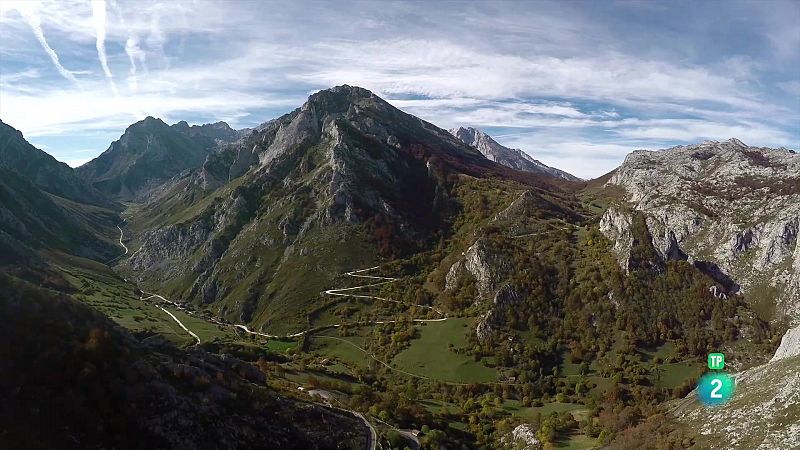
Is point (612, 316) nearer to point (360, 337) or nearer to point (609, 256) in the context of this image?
point (609, 256)

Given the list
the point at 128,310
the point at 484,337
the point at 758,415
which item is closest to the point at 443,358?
the point at 484,337

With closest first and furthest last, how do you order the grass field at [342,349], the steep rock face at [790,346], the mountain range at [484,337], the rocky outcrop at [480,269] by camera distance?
the mountain range at [484,337], the steep rock face at [790,346], the grass field at [342,349], the rocky outcrop at [480,269]

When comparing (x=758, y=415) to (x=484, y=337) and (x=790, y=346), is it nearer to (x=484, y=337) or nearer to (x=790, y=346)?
(x=790, y=346)

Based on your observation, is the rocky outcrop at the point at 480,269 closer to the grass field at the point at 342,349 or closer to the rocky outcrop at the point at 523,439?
the grass field at the point at 342,349

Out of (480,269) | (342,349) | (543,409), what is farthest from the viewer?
(480,269)

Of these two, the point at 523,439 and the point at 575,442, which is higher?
the point at 575,442

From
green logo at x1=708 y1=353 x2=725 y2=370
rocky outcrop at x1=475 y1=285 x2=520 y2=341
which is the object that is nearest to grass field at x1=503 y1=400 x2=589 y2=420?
rocky outcrop at x1=475 y1=285 x2=520 y2=341

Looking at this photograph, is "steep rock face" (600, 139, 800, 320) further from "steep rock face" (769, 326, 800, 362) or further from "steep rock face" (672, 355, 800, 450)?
"steep rock face" (672, 355, 800, 450)

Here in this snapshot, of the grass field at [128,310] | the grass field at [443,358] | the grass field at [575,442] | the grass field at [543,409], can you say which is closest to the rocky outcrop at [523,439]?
the grass field at [575,442]
